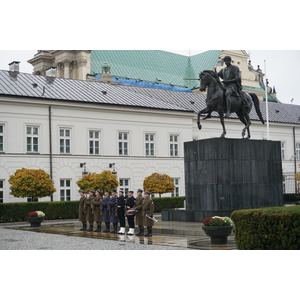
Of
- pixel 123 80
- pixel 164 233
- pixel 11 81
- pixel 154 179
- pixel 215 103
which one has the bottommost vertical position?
pixel 164 233

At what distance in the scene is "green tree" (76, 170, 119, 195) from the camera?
34.0 m

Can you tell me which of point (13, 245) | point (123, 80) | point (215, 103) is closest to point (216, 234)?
point (13, 245)

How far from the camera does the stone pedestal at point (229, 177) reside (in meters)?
20.6

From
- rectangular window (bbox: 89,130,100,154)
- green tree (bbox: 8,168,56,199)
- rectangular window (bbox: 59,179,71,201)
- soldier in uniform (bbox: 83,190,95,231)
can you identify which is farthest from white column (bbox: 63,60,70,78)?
soldier in uniform (bbox: 83,190,95,231)

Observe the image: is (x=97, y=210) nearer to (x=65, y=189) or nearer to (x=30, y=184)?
(x=30, y=184)

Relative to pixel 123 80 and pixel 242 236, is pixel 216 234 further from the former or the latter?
pixel 123 80

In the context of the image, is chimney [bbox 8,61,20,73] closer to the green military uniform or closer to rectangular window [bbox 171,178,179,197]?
rectangular window [bbox 171,178,179,197]

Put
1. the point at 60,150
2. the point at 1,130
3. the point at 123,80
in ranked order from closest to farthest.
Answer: the point at 1,130 → the point at 60,150 → the point at 123,80

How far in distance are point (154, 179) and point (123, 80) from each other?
35.7m

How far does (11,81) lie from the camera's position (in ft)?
123

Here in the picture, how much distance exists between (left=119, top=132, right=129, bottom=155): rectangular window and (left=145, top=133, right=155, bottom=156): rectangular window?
71.3 inches

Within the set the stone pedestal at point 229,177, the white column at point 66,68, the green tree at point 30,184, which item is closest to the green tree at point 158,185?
the green tree at point 30,184

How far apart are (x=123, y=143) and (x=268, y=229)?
97.0ft

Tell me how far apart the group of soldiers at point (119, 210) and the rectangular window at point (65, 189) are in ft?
45.4
